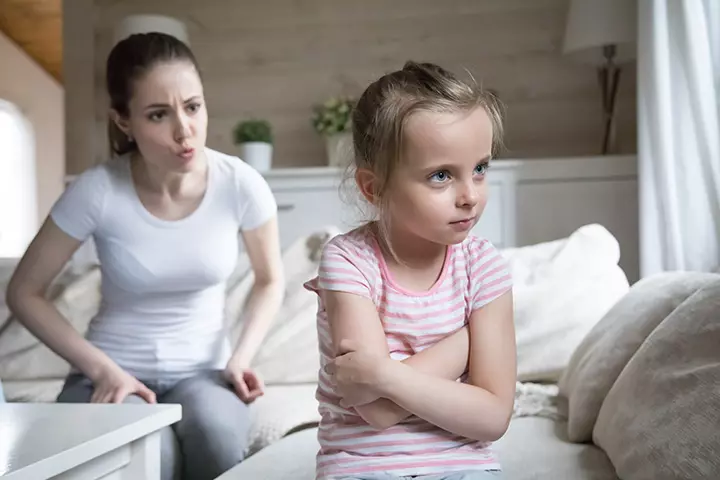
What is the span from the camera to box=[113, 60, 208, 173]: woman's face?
1.35 metres

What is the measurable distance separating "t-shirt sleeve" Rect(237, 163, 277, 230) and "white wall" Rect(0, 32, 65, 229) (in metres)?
4.05

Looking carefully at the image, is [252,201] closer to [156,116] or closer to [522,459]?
[156,116]

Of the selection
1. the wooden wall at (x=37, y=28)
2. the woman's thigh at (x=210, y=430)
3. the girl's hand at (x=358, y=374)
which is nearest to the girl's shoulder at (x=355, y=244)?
the girl's hand at (x=358, y=374)

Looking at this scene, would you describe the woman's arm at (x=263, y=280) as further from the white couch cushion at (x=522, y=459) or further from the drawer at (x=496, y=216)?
the drawer at (x=496, y=216)

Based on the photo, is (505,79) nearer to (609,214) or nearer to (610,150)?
(610,150)

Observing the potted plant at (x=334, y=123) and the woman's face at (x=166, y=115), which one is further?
the potted plant at (x=334, y=123)

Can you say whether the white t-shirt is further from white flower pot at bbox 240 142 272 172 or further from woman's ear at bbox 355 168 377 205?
white flower pot at bbox 240 142 272 172

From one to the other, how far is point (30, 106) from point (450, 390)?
5173mm

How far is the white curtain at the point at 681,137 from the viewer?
1834 millimetres

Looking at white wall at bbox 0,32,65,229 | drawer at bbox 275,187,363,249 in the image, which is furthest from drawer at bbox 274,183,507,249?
white wall at bbox 0,32,65,229

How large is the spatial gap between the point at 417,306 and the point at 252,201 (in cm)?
68

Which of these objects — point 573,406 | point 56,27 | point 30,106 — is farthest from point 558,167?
point 30,106

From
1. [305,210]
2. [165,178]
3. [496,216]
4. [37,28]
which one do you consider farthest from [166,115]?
[37,28]

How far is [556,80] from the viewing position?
9.02ft
